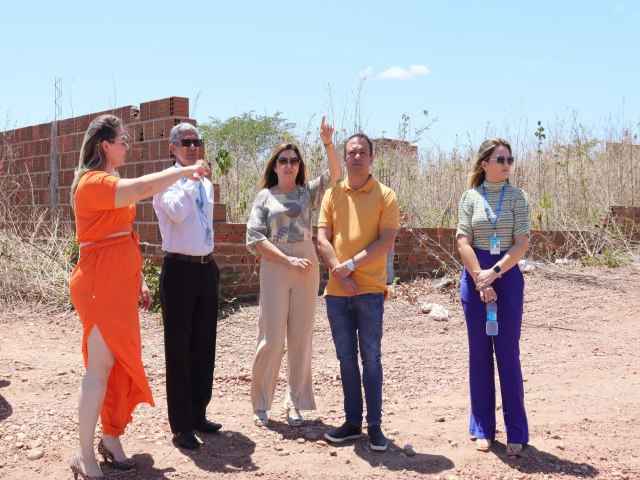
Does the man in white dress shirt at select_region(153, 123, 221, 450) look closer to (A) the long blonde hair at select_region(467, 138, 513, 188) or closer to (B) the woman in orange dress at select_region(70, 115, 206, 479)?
(B) the woman in orange dress at select_region(70, 115, 206, 479)

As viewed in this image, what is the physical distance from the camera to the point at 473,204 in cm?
435

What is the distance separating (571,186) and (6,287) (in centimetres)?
854

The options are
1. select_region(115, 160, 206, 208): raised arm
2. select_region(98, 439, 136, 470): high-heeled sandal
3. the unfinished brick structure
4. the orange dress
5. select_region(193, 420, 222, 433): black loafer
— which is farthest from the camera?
the unfinished brick structure

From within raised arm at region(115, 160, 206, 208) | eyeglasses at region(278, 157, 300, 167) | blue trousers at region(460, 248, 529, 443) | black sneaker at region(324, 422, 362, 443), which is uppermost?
eyeglasses at region(278, 157, 300, 167)

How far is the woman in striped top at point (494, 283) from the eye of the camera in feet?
13.6

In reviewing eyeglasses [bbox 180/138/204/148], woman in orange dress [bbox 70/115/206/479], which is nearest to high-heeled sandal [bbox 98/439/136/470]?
woman in orange dress [bbox 70/115/206/479]

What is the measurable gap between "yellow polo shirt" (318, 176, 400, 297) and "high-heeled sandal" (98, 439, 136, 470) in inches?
58.3

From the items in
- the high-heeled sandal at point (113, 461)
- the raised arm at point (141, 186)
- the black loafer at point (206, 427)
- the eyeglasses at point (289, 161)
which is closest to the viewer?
the raised arm at point (141, 186)

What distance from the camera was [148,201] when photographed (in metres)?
8.63

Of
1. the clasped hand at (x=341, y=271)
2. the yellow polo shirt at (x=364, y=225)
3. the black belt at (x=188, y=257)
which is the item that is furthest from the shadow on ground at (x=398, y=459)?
the black belt at (x=188, y=257)

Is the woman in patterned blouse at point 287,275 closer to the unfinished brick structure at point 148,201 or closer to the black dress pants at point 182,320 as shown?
the black dress pants at point 182,320

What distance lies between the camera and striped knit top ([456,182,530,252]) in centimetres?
422

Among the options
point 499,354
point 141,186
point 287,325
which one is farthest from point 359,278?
point 141,186

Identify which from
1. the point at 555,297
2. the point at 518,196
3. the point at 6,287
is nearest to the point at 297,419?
the point at 518,196
